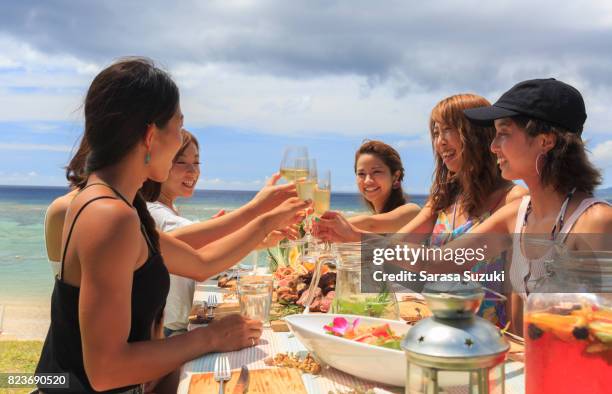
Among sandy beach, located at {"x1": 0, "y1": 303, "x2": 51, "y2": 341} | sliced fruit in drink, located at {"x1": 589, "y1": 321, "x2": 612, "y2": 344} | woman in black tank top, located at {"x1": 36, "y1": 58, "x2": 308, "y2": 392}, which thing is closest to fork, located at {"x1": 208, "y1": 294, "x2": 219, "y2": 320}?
woman in black tank top, located at {"x1": 36, "y1": 58, "x2": 308, "y2": 392}

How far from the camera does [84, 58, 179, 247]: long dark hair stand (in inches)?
75.2

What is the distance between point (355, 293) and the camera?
6.49 ft

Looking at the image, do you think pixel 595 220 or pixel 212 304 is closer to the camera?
pixel 595 220

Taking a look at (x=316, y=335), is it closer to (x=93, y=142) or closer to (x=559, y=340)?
(x=559, y=340)

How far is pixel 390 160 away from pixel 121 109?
3.95 m

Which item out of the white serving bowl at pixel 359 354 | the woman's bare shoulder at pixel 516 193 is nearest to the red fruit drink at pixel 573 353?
the white serving bowl at pixel 359 354

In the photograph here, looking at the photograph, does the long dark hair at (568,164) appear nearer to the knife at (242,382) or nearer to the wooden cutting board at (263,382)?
the wooden cutting board at (263,382)

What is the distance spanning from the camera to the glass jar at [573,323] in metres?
1.08

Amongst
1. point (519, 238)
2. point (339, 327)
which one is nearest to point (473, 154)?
point (519, 238)

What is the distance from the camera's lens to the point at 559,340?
1.10 metres

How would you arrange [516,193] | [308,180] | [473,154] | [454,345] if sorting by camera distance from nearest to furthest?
[454,345], [308,180], [516,193], [473,154]

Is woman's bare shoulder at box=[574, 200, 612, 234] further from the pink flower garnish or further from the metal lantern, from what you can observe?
the metal lantern

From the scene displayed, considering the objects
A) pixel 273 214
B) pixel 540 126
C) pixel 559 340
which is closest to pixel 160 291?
pixel 273 214

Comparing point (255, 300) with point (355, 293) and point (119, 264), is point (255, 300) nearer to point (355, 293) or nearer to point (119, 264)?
point (355, 293)
